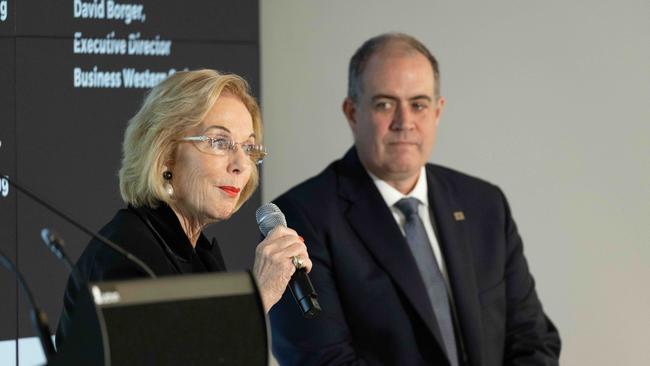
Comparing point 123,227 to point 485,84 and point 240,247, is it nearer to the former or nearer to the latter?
point 240,247

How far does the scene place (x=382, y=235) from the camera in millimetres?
3166

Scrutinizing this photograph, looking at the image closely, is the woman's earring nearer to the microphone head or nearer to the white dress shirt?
the microphone head

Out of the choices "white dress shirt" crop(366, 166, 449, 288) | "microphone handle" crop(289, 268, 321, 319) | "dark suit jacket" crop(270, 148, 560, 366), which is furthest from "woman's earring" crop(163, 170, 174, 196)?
"white dress shirt" crop(366, 166, 449, 288)

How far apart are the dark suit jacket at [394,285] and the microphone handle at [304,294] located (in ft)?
3.03

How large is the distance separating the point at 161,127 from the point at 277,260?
452 mm

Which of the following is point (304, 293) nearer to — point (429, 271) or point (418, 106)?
point (429, 271)

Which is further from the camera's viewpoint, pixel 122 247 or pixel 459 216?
pixel 459 216

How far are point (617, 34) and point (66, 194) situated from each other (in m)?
2.43

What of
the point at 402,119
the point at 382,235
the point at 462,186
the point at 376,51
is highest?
the point at 376,51

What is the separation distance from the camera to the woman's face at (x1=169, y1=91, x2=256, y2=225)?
236 centimetres

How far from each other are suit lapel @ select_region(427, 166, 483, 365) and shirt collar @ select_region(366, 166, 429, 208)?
0.02m

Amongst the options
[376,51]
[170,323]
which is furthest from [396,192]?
[170,323]

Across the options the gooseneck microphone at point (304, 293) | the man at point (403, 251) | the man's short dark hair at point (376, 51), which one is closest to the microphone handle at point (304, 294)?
the gooseneck microphone at point (304, 293)

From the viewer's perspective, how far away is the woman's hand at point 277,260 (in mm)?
2117
